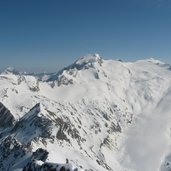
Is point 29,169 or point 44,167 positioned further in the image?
point 29,169

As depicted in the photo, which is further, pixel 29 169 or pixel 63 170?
pixel 29 169

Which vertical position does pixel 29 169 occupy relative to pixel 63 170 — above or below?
below

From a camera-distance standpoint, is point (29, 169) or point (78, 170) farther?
point (29, 169)

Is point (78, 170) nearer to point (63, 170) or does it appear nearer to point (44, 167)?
point (63, 170)

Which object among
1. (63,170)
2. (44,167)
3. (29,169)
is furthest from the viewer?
(29,169)

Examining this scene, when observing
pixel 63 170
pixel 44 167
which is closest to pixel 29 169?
pixel 44 167

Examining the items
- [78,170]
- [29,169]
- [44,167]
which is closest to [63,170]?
[78,170]

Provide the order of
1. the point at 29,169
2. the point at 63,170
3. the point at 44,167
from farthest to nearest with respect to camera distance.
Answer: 1. the point at 29,169
2. the point at 44,167
3. the point at 63,170

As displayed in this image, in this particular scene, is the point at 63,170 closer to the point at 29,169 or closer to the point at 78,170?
the point at 78,170
